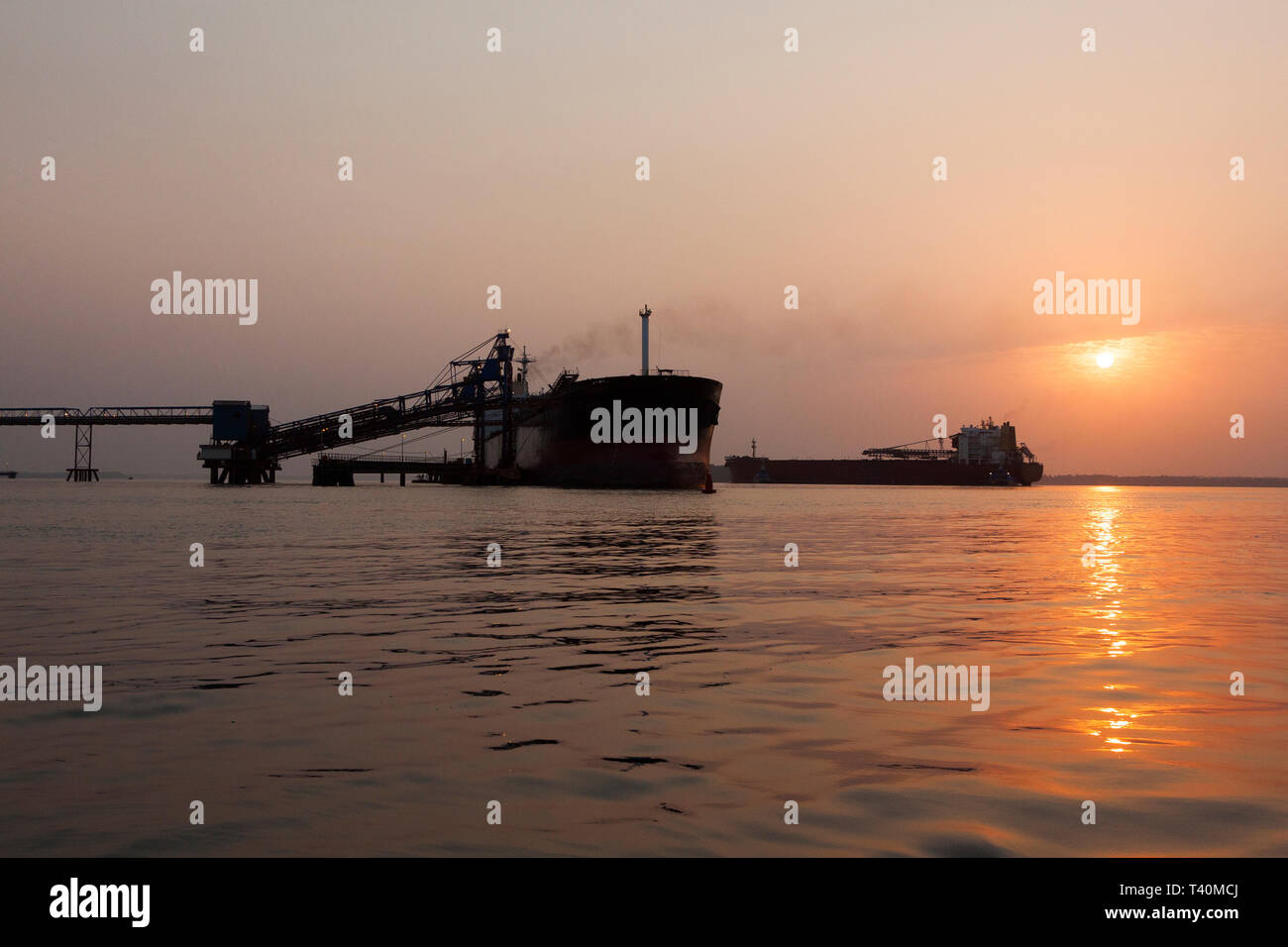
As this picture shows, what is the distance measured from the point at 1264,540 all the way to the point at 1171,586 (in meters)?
20.0

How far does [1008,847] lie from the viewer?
5324 millimetres

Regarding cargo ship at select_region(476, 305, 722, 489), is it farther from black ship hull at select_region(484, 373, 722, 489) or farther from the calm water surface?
the calm water surface

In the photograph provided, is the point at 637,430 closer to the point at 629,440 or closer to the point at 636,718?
the point at 629,440

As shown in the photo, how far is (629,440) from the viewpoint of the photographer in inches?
3925

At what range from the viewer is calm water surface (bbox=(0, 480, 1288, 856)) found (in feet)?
18.4

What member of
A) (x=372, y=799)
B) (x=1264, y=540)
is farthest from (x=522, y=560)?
(x=1264, y=540)

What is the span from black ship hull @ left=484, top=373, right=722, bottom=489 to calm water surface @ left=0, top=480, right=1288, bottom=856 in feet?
257

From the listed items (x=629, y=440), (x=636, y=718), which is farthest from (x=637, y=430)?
(x=636, y=718)

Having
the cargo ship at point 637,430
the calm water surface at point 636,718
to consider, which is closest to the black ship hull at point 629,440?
the cargo ship at point 637,430

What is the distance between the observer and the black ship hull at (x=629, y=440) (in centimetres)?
9862

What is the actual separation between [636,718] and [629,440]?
9152 cm

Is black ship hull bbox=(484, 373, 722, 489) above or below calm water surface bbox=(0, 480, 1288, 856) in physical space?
above

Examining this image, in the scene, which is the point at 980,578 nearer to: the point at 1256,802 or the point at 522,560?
the point at 522,560

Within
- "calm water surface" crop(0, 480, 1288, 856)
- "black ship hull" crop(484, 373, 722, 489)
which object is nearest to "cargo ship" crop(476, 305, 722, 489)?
"black ship hull" crop(484, 373, 722, 489)
